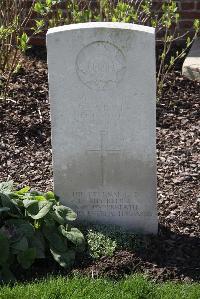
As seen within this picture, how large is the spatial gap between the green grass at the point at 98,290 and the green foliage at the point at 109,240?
30cm

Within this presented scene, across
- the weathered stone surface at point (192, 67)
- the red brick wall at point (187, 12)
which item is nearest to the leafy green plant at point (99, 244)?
the weathered stone surface at point (192, 67)

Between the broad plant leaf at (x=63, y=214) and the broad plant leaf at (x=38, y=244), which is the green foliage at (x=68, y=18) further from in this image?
the broad plant leaf at (x=38, y=244)

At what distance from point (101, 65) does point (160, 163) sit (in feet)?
4.63

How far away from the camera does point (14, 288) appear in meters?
4.29

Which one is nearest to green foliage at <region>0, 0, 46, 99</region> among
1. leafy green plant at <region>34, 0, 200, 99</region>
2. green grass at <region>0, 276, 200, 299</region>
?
leafy green plant at <region>34, 0, 200, 99</region>

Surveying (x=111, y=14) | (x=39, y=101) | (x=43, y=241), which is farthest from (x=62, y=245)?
(x=111, y=14)

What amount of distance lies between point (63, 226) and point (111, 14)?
2.90m

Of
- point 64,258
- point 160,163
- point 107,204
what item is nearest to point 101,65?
point 107,204

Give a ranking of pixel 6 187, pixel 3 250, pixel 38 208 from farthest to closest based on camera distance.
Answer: pixel 6 187, pixel 38 208, pixel 3 250

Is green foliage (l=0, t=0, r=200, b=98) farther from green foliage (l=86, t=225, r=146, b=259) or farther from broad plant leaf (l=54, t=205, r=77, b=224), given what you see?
green foliage (l=86, t=225, r=146, b=259)

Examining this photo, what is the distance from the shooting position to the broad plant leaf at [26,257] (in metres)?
4.44

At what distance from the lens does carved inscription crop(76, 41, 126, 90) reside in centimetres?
454

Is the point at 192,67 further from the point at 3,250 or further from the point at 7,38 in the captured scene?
the point at 3,250

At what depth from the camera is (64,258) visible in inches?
179
